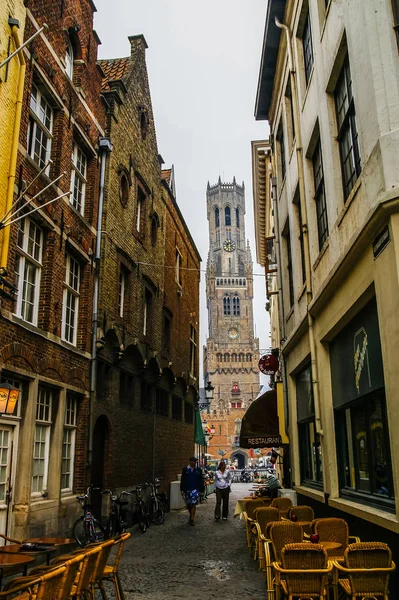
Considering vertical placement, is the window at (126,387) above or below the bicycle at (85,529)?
above

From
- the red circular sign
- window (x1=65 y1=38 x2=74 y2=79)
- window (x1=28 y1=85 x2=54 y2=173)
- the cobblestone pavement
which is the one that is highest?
window (x1=65 y1=38 x2=74 y2=79)

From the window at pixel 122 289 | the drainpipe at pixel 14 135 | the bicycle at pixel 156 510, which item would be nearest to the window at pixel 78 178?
the window at pixel 122 289

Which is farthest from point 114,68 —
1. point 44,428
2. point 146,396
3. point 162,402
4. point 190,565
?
point 190,565

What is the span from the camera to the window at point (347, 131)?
7.59 meters

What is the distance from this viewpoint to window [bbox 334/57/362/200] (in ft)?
24.9

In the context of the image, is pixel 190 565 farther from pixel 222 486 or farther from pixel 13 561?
pixel 222 486

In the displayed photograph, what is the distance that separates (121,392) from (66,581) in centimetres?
1089

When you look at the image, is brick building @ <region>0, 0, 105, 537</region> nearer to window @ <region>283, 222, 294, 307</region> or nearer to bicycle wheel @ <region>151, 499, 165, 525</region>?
bicycle wheel @ <region>151, 499, 165, 525</region>

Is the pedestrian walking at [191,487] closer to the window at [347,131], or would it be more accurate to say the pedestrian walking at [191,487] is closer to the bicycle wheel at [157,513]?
the bicycle wheel at [157,513]

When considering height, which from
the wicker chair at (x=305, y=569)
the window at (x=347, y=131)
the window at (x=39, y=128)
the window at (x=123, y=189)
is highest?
the window at (x=123, y=189)

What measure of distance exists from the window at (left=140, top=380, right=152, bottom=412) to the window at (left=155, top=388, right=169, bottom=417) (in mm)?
887

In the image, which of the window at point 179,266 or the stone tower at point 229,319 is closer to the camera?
the window at point 179,266

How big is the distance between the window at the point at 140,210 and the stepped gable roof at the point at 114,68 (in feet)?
11.3

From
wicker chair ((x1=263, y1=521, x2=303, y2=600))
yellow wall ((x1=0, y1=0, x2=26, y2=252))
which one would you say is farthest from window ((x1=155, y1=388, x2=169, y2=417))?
wicker chair ((x1=263, y1=521, x2=303, y2=600))
